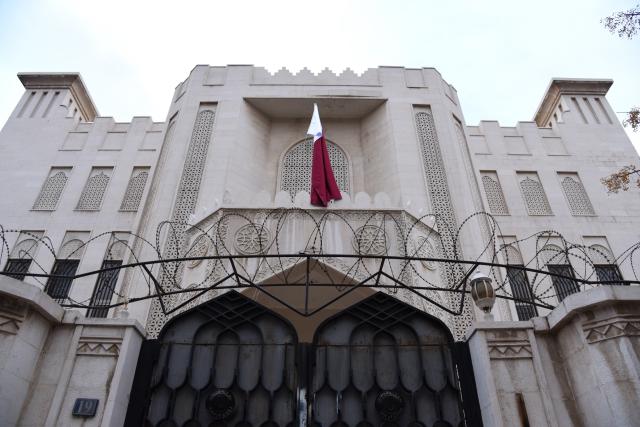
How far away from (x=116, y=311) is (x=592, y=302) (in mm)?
10026

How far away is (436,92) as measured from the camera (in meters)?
15.5

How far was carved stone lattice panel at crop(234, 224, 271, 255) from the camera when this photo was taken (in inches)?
400

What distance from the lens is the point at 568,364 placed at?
15.0ft

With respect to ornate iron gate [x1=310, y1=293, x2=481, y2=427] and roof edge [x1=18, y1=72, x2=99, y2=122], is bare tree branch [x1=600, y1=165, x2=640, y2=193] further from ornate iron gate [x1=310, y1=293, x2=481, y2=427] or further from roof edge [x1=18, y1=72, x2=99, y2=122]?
roof edge [x1=18, y1=72, x2=99, y2=122]

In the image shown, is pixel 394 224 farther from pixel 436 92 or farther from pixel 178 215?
pixel 436 92

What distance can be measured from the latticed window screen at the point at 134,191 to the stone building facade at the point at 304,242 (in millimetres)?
92

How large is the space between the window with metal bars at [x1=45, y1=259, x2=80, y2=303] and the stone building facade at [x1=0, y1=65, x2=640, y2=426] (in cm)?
7

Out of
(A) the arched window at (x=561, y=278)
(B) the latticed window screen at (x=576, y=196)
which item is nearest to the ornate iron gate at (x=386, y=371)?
(A) the arched window at (x=561, y=278)

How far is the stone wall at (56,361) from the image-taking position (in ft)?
14.0

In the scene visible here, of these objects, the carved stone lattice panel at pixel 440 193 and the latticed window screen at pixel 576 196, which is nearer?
the carved stone lattice panel at pixel 440 193

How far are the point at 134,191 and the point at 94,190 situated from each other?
139 centimetres

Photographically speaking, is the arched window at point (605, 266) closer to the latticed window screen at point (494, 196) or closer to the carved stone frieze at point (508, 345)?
the latticed window screen at point (494, 196)

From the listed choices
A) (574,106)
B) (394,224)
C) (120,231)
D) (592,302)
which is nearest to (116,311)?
(120,231)

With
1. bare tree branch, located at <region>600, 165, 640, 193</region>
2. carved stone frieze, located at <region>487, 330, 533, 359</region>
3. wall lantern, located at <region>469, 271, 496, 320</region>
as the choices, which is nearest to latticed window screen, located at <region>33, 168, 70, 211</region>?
wall lantern, located at <region>469, 271, 496, 320</region>
